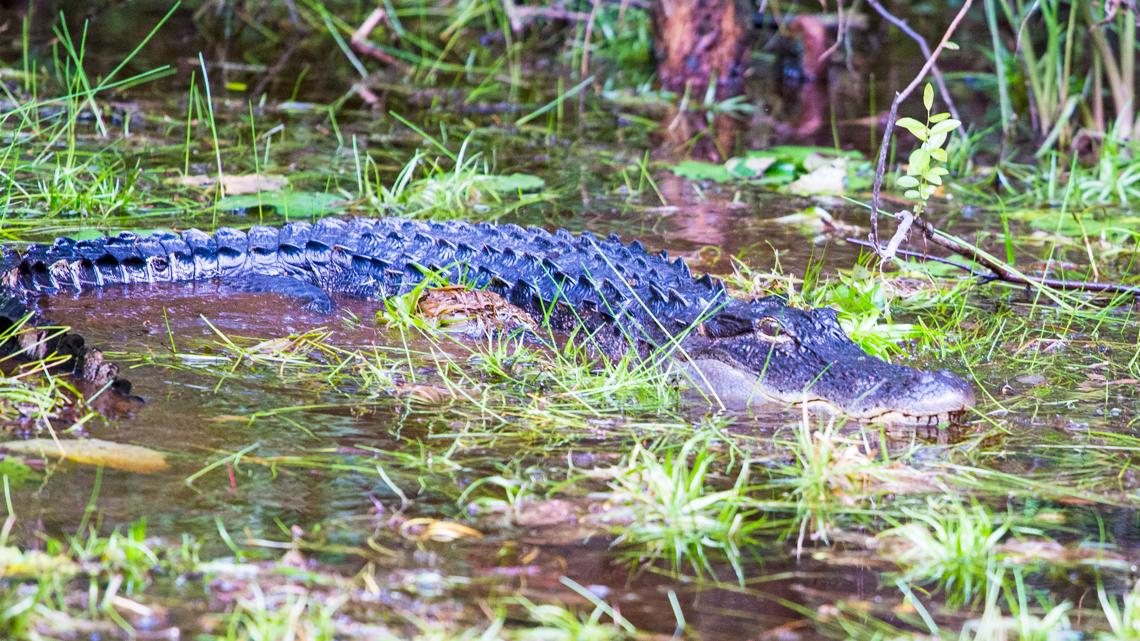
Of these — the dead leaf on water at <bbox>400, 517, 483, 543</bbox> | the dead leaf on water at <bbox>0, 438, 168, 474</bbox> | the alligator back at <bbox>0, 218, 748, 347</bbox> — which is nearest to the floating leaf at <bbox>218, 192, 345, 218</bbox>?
the alligator back at <bbox>0, 218, 748, 347</bbox>

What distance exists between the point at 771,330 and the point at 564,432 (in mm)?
888

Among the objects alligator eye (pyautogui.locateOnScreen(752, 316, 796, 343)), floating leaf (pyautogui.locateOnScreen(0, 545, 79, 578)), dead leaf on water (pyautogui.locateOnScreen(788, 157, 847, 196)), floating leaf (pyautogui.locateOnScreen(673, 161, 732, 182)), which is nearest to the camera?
floating leaf (pyautogui.locateOnScreen(0, 545, 79, 578))

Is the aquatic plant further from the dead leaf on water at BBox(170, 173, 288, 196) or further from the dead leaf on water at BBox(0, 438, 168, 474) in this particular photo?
the dead leaf on water at BBox(170, 173, 288, 196)

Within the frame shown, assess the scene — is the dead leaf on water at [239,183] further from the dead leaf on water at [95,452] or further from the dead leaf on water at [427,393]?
the dead leaf on water at [95,452]

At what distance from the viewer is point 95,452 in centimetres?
312

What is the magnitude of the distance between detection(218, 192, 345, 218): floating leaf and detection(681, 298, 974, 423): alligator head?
2480mm

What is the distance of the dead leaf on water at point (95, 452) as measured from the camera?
3072 millimetres

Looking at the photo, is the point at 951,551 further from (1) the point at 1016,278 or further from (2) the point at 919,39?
(2) the point at 919,39

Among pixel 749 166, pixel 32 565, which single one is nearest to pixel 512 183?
pixel 749 166

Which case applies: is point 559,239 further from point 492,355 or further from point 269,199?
point 269,199

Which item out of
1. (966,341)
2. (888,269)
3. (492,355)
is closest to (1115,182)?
(888,269)

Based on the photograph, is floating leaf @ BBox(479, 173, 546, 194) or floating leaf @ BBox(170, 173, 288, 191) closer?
floating leaf @ BBox(170, 173, 288, 191)

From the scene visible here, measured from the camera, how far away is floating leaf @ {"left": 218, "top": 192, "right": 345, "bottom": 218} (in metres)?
5.98

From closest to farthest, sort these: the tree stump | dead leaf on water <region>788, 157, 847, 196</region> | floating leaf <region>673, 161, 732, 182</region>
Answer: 1. dead leaf on water <region>788, 157, 847, 196</region>
2. floating leaf <region>673, 161, 732, 182</region>
3. the tree stump
